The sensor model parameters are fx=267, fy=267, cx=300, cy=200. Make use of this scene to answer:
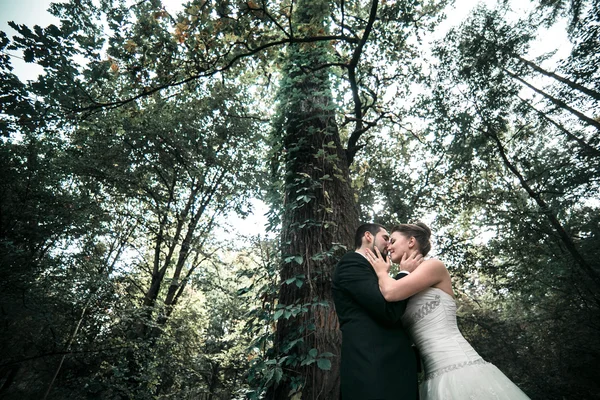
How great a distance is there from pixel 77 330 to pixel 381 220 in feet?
30.7

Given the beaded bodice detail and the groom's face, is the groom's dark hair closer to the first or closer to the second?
the groom's face

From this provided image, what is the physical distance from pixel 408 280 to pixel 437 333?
0.49 metres

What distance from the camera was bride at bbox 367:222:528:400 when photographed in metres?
1.67

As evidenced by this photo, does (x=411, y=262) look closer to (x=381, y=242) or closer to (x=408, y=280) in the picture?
(x=381, y=242)

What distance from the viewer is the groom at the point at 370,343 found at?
4.97ft

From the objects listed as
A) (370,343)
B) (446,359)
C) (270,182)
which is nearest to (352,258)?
(370,343)

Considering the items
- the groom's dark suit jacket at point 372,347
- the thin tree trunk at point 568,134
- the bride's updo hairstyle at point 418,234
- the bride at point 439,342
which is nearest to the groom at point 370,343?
the groom's dark suit jacket at point 372,347

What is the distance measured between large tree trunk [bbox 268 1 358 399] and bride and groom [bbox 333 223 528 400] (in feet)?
1.75

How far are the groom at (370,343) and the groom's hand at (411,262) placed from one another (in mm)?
407

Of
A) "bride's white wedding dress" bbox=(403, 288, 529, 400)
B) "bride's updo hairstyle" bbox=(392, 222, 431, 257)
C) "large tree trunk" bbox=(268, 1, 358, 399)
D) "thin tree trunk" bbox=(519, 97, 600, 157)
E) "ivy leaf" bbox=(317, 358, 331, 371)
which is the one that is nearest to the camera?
"bride's white wedding dress" bbox=(403, 288, 529, 400)

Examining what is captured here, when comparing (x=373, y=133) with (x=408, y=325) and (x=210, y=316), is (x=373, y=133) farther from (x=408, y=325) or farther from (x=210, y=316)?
(x=210, y=316)

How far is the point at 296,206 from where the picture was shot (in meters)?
2.92

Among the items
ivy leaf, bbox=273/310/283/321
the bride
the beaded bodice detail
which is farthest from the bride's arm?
ivy leaf, bbox=273/310/283/321

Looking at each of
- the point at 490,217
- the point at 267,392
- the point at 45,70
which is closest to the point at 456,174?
the point at 490,217
